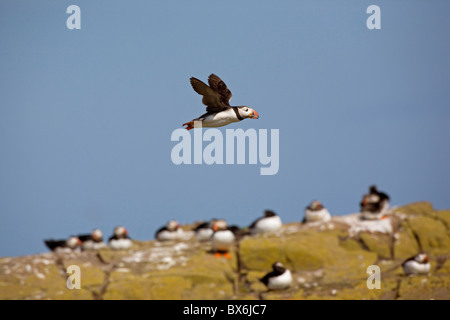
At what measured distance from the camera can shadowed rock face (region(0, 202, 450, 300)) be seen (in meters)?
17.9

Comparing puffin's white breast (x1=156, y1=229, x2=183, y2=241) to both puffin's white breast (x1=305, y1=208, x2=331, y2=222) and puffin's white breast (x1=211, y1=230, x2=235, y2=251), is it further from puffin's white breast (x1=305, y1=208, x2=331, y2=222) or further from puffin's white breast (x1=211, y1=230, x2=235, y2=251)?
puffin's white breast (x1=305, y1=208, x2=331, y2=222)

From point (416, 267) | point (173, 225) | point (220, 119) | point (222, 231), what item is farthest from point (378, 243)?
point (220, 119)

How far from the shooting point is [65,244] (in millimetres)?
25281

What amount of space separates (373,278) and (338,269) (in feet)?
9.45

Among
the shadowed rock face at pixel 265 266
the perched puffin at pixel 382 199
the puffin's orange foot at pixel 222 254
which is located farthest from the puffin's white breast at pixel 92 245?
the perched puffin at pixel 382 199

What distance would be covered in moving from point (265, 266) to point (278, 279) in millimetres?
2414

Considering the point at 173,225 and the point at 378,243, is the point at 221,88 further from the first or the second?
the point at 173,225

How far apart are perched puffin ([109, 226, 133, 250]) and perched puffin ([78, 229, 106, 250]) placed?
1.22 metres

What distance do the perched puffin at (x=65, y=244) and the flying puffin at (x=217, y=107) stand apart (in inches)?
649

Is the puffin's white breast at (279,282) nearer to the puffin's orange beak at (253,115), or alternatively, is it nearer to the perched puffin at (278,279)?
the perched puffin at (278,279)
